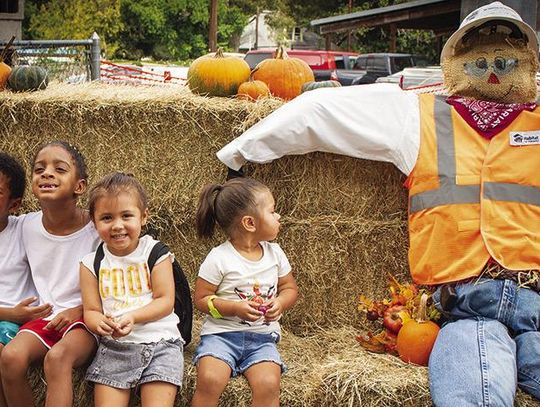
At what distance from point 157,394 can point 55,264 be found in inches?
33.9

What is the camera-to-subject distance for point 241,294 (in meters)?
3.49

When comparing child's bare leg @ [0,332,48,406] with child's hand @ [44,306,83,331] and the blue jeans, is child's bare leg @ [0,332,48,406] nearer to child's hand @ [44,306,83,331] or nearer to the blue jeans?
child's hand @ [44,306,83,331]

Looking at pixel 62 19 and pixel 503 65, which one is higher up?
pixel 62 19

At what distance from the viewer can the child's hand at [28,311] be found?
3.52 meters

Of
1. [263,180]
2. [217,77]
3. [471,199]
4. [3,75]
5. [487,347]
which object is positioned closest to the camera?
[487,347]

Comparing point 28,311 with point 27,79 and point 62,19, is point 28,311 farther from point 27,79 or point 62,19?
point 62,19

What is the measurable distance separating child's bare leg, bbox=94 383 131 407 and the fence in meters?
5.82

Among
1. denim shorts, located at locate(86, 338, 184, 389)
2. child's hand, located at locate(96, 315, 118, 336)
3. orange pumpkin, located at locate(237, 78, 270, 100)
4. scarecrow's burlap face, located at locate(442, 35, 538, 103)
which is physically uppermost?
scarecrow's burlap face, located at locate(442, 35, 538, 103)

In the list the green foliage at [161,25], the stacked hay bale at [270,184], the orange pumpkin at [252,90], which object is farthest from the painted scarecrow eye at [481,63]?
the green foliage at [161,25]

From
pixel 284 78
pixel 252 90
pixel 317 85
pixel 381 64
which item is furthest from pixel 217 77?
pixel 381 64

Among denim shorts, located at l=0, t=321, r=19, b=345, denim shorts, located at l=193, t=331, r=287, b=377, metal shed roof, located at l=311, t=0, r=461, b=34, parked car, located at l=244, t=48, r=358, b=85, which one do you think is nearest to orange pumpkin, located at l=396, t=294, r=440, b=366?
denim shorts, located at l=193, t=331, r=287, b=377

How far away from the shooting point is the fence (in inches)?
339

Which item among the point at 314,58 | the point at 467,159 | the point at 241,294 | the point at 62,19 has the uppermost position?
the point at 62,19

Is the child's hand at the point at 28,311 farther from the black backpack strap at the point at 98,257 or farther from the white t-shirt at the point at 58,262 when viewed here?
the black backpack strap at the point at 98,257
